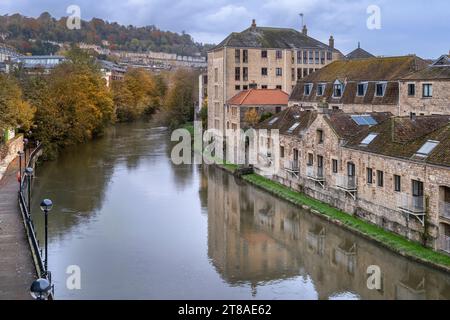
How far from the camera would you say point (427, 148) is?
76.4 ft

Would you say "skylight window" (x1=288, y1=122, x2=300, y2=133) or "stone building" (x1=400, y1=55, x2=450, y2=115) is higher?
"stone building" (x1=400, y1=55, x2=450, y2=115)

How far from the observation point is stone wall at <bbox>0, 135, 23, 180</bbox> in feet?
122

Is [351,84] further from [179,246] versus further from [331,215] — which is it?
[179,246]

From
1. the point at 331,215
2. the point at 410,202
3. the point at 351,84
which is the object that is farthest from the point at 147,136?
the point at 410,202

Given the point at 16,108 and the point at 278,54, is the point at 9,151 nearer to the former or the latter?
the point at 16,108

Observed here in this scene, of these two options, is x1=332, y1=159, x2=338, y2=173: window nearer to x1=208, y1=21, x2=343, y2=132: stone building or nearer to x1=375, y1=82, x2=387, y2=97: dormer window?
x1=375, y1=82, x2=387, y2=97: dormer window

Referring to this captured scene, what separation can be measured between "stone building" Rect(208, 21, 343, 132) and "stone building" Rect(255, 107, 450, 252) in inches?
769

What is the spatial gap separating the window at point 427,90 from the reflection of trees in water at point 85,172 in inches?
731

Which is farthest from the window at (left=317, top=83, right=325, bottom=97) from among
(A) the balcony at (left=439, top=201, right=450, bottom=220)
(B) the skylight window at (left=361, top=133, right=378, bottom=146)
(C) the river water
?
(A) the balcony at (left=439, top=201, right=450, bottom=220)

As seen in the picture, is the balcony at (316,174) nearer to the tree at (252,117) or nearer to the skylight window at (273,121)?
the skylight window at (273,121)

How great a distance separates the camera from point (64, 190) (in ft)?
119

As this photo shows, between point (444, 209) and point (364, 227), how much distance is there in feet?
15.3

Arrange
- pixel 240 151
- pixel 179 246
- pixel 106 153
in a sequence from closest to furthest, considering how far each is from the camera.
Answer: pixel 179 246, pixel 240 151, pixel 106 153

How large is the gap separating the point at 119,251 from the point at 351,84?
944 inches
